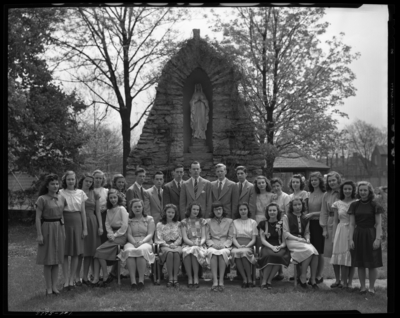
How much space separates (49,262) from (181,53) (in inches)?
265

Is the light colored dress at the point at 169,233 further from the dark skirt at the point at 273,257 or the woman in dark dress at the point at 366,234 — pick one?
the woman in dark dress at the point at 366,234

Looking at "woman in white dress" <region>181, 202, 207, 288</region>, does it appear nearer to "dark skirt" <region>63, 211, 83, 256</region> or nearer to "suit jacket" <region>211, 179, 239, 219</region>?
"suit jacket" <region>211, 179, 239, 219</region>

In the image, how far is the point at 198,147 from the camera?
11.9 metres

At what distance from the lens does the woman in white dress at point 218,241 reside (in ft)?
22.6

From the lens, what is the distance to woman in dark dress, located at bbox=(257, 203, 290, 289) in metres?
6.93

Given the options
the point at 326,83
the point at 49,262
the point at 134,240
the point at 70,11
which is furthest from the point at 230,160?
the point at 70,11

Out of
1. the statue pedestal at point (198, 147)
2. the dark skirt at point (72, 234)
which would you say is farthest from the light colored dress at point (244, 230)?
the statue pedestal at point (198, 147)

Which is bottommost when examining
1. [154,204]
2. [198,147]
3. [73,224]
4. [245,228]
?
[245,228]

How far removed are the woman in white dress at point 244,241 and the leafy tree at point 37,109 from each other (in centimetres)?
886

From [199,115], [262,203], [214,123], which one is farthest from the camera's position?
[199,115]

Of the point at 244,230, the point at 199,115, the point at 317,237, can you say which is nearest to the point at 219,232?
the point at 244,230

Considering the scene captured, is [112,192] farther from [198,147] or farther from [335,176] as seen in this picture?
[198,147]

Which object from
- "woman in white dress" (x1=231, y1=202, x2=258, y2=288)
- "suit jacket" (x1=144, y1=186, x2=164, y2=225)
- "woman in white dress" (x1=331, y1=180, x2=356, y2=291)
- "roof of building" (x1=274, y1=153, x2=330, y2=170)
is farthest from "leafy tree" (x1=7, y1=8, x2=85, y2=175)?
"roof of building" (x1=274, y1=153, x2=330, y2=170)

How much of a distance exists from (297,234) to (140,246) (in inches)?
93.2
